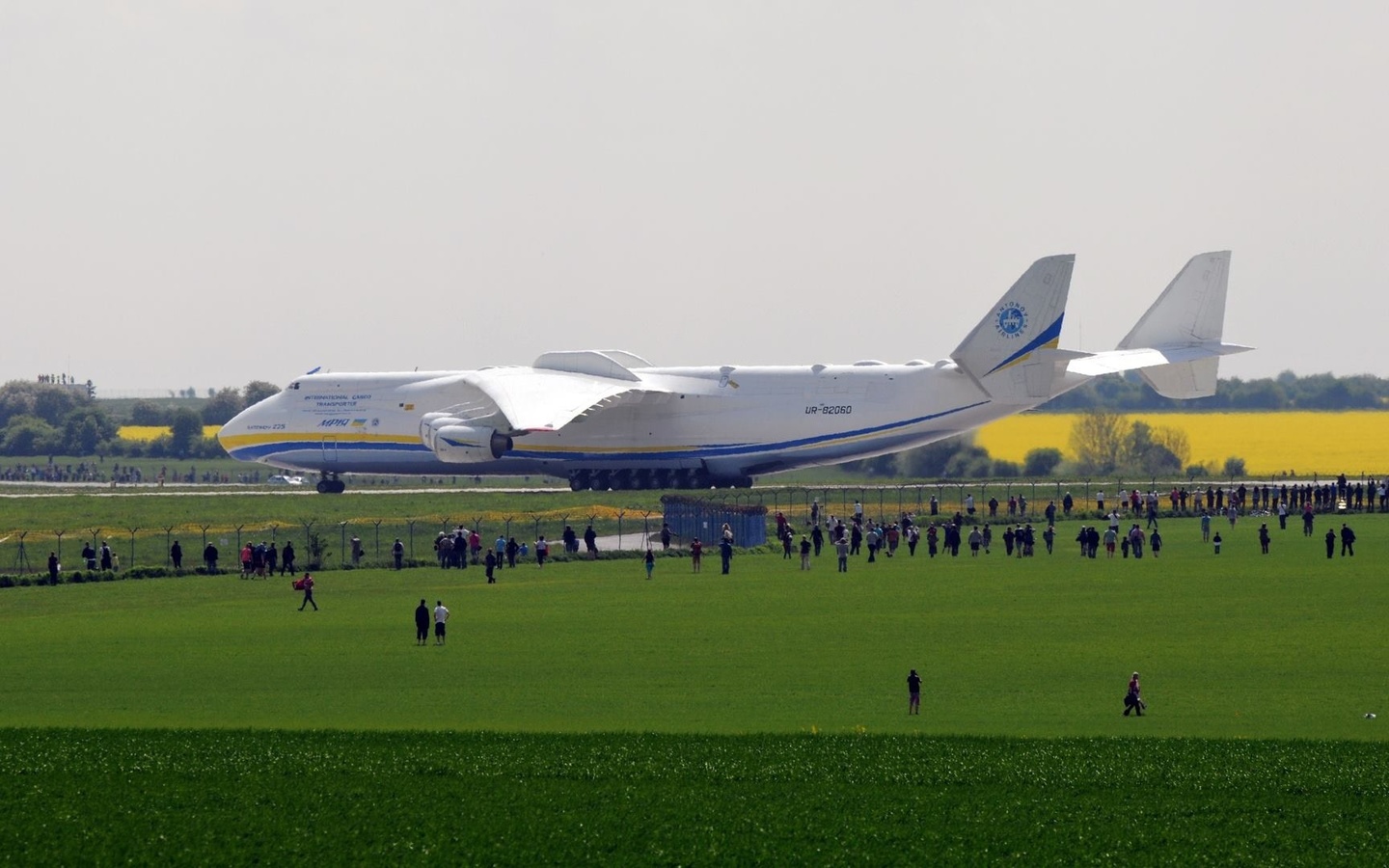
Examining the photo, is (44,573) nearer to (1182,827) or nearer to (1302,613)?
(1302,613)

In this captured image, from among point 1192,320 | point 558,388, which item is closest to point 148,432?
point 558,388

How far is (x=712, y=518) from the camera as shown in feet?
158

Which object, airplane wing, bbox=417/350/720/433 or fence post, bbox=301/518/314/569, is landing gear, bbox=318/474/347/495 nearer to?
airplane wing, bbox=417/350/720/433

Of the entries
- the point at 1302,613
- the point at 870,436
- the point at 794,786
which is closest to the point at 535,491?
the point at 870,436

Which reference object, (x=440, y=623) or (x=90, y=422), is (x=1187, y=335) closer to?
(x=440, y=623)

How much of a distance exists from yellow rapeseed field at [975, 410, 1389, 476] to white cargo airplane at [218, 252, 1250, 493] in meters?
17.5

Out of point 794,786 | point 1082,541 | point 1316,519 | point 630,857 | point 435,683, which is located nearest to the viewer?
point 630,857

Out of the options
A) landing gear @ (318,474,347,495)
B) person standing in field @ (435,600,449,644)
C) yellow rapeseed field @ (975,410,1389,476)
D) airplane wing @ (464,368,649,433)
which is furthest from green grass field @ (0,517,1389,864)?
yellow rapeseed field @ (975,410,1389,476)

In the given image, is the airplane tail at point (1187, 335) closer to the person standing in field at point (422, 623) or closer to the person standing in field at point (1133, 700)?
the person standing in field at point (422, 623)

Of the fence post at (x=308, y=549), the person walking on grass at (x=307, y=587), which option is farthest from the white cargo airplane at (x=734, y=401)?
the person walking on grass at (x=307, y=587)

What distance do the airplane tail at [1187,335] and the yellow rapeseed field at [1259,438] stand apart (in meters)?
16.9

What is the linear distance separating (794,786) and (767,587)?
18684 mm

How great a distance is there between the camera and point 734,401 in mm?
59188

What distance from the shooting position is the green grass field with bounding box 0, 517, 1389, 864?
1734 centimetres
